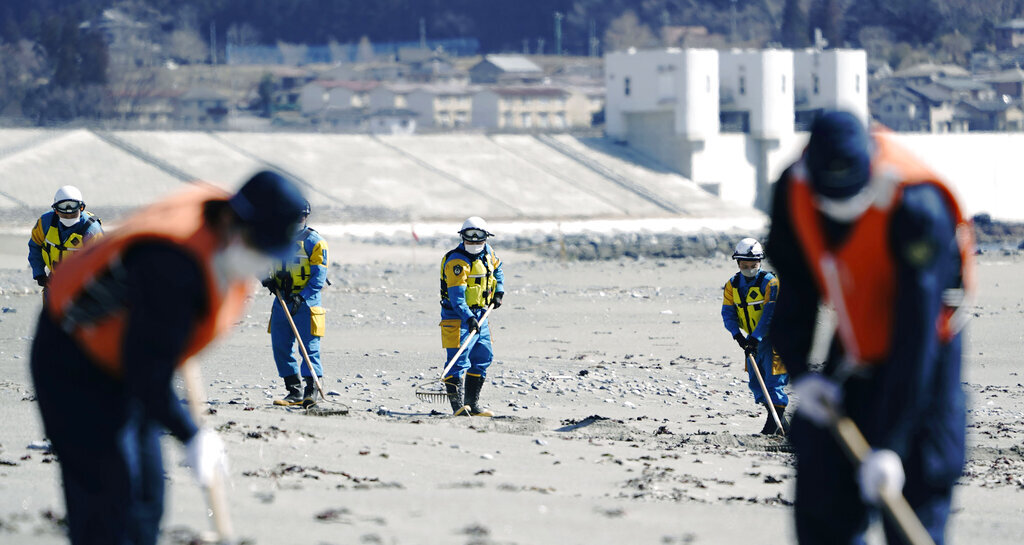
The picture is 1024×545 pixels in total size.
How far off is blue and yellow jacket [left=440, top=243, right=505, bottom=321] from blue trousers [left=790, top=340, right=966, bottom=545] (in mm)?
6990

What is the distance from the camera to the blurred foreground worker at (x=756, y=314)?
10.6 m

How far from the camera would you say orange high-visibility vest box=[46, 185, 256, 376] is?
4.15 meters

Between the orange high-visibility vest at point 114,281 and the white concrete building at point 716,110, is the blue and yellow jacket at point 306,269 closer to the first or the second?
the orange high-visibility vest at point 114,281

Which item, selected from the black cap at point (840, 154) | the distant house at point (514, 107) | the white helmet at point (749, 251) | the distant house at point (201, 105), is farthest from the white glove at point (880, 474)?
the distant house at point (201, 105)

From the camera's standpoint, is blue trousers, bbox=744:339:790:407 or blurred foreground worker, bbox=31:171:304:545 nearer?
blurred foreground worker, bbox=31:171:304:545

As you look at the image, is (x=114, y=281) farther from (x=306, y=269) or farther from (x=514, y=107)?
(x=514, y=107)

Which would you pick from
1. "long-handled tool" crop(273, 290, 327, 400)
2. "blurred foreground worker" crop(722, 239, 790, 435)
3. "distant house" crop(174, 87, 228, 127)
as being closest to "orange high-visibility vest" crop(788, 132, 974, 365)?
"blurred foreground worker" crop(722, 239, 790, 435)

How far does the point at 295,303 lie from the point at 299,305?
5 cm

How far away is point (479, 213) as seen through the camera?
53656 mm

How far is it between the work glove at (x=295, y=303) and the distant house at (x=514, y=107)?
84.7 m

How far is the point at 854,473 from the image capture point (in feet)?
14.2

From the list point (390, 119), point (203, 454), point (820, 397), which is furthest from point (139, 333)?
point (390, 119)

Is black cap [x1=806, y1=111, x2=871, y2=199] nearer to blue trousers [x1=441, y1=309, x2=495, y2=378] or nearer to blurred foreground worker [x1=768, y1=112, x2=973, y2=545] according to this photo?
blurred foreground worker [x1=768, y1=112, x2=973, y2=545]

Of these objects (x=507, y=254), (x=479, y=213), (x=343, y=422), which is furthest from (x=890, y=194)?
(x=479, y=213)
